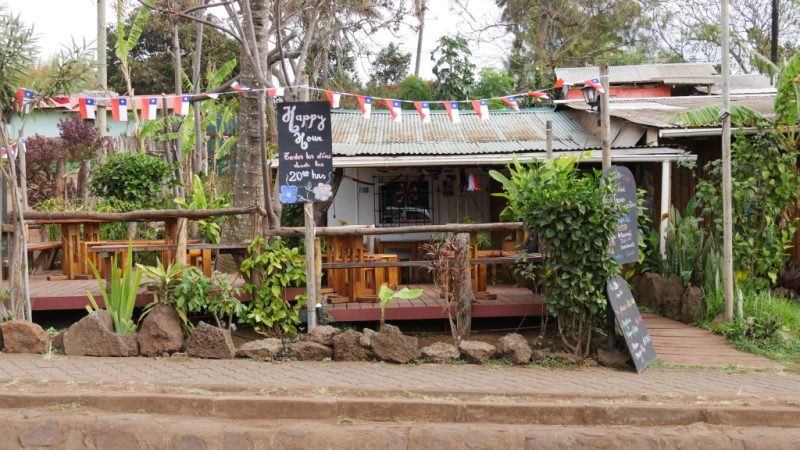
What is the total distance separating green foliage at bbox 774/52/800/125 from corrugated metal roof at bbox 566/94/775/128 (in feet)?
5.08

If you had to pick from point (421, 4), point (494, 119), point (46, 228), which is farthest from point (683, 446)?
point (421, 4)

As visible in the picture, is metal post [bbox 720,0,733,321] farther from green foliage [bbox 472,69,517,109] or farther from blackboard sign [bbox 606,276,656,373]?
green foliage [bbox 472,69,517,109]

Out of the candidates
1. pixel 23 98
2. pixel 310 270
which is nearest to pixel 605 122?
pixel 310 270

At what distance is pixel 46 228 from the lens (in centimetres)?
1352

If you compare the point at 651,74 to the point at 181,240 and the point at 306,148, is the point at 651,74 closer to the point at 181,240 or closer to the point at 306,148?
the point at 306,148

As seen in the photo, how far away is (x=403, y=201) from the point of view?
46.4 feet

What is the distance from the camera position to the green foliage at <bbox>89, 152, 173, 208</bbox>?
12758 mm

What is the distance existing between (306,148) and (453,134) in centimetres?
586

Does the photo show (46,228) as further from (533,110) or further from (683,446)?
(683,446)

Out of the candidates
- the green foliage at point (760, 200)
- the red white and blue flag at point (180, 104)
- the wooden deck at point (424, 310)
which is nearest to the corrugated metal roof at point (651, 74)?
the green foliage at point (760, 200)

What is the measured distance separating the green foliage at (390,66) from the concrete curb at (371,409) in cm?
2421

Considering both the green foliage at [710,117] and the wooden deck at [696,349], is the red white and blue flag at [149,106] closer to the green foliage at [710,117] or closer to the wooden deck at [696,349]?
the wooden deck at [696,349]

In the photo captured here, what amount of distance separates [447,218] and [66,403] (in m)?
8.65

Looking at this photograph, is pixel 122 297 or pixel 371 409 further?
pixel 122 297
